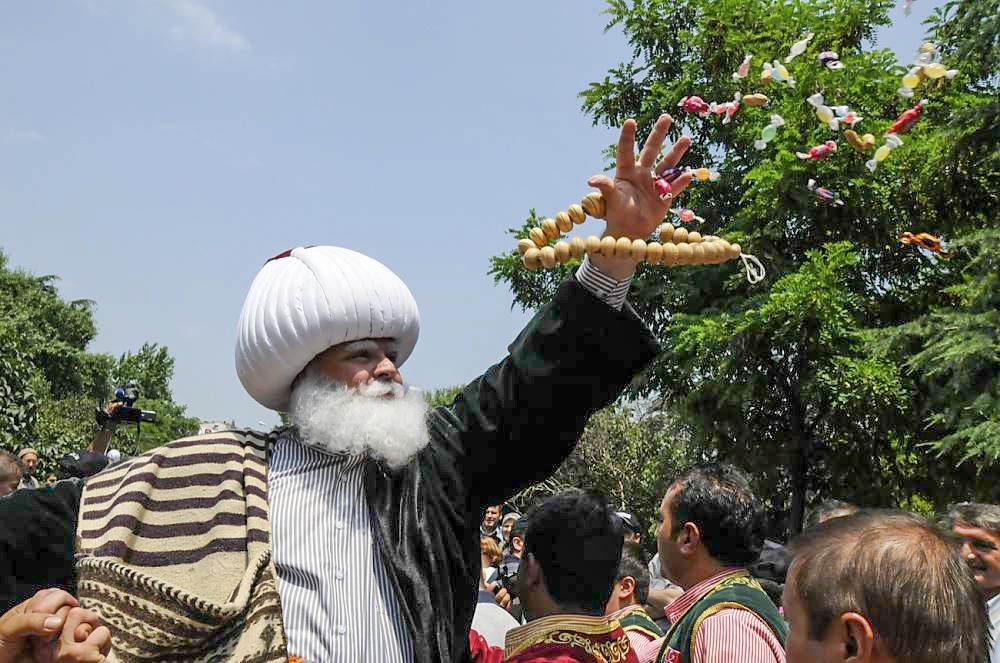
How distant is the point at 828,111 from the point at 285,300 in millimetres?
1657

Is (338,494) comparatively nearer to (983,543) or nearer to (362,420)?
(362,420)

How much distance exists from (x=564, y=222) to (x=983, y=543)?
3.23 meters

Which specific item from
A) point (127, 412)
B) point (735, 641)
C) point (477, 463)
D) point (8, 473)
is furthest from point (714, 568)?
point (127, 412)

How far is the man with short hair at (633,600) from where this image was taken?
13.8ft

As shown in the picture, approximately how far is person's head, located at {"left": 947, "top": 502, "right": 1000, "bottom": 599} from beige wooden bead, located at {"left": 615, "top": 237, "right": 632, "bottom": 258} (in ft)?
9.95

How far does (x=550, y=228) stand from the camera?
2303 mm

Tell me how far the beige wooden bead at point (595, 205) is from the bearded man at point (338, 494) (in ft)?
0.07

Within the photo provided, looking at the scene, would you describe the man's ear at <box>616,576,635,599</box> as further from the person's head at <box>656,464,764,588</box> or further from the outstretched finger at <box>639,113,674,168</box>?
the outstretched finger at <box>639,113,674,168</box>

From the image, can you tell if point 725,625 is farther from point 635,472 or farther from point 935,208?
point 635,472

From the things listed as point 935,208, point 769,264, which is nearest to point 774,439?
point 769,264

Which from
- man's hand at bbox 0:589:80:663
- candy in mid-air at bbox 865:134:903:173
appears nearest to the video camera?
man's hand at bbox 0:589:80:663

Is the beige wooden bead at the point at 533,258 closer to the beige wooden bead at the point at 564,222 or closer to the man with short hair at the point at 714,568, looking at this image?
the beige wooden bead at the point at 564,222

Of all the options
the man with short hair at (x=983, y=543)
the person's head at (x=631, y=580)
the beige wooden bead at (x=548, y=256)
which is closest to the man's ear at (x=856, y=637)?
the beige wooden bead at (x=548, y=256)

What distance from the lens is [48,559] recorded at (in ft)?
7.50
